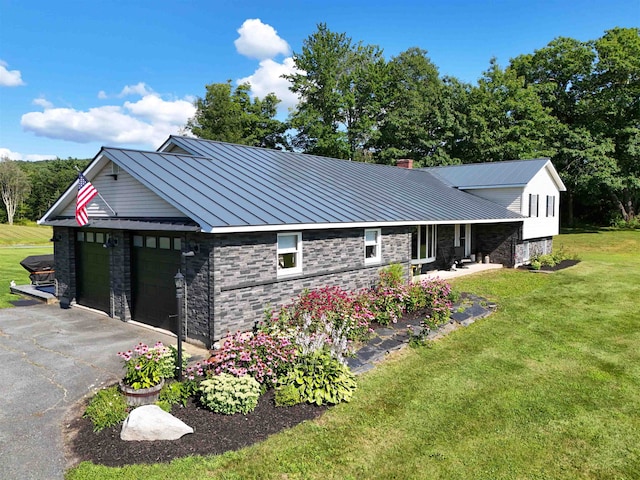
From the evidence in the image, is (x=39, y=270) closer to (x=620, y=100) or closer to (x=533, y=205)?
(x=533, y=205)

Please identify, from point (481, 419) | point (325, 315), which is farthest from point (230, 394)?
point (481, 419)

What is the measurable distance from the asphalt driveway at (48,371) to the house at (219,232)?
957mm

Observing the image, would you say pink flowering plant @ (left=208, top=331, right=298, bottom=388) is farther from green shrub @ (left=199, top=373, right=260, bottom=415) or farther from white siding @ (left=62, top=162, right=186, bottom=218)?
white siding @ (left=62, top=162, right=186, bottom=218)

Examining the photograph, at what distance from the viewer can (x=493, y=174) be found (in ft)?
78.1

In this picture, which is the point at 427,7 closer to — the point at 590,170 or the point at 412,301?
the point at 412,301

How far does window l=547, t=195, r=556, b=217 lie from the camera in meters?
24.5

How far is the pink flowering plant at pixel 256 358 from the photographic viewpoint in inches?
280

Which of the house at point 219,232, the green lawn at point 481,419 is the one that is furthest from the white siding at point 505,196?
the green lawn at point 481,419

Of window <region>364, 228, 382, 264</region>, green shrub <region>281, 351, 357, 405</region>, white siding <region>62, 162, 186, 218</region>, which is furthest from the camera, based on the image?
window <region>364, 228, 382, 264</region>

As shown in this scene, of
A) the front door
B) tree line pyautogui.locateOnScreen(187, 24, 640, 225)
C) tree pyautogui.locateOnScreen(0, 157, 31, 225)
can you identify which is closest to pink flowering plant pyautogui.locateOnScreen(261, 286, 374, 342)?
the front door

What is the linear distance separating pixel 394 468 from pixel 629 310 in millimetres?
12070

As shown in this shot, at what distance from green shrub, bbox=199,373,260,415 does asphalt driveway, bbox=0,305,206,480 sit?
1943 millimetres

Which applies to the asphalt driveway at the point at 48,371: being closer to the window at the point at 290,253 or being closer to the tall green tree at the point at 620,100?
the window at the point at 290,253

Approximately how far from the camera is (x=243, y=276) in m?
9.59
